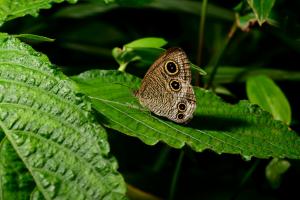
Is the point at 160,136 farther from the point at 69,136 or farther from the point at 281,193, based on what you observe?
the point at 281,193

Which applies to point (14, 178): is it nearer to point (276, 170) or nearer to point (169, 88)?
point (169, 88)

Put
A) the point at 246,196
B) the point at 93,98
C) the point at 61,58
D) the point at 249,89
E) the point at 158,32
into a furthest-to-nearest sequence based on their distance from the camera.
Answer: the point at 158,32 → the point at 61,58 → the point at 246,196 → the point at 249,89 → the point at 93,98

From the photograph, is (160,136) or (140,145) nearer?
(160,136)

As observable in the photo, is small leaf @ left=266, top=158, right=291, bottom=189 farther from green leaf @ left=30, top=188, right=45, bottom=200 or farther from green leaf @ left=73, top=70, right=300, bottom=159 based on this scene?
green leaf @ left=30, top=188, right=45, bottom=200

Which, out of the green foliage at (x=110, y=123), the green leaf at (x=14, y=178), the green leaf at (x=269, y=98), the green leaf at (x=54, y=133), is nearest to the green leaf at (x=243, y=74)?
the green foliage at (x=110, y=123)

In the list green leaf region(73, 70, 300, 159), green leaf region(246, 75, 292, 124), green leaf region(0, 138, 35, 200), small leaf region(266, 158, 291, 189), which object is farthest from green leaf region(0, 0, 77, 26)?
small leaf region(266, 158, 291, 189)

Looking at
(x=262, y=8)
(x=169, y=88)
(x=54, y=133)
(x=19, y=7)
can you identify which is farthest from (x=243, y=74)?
(x=54, y=133)

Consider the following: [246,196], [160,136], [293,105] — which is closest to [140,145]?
[246,196]
